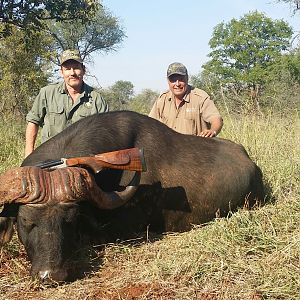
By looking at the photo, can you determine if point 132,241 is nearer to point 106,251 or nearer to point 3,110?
point 106,251

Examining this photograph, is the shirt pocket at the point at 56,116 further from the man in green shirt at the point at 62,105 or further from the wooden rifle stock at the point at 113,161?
the wooden rifle stock at the point at 113,161

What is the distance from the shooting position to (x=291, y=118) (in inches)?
331

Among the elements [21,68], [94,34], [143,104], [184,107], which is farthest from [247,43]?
[184,107]

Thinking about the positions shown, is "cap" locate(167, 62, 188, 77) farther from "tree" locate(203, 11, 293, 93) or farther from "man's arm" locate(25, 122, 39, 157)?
"tree" locate(203, 11, 293, 93)

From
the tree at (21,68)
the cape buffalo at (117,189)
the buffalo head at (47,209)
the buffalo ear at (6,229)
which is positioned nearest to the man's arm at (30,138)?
the cape buffalo at (117,189)

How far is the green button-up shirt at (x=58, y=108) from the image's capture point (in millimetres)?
5953

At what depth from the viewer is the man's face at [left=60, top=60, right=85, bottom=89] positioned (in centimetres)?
574

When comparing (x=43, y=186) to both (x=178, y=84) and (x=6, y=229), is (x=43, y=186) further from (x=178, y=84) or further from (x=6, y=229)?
(x=178, y=84)

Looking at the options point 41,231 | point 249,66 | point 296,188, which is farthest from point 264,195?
point 249,66

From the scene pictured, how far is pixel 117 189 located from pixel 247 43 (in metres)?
37.9

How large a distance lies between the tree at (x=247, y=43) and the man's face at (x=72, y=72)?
33376 millimetres

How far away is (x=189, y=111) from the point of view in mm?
6844

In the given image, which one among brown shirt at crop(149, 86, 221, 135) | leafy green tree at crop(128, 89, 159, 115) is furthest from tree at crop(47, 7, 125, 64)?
brown shirt at crop(149, 86, 221, 135)

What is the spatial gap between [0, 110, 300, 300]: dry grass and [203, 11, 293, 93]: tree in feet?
114
